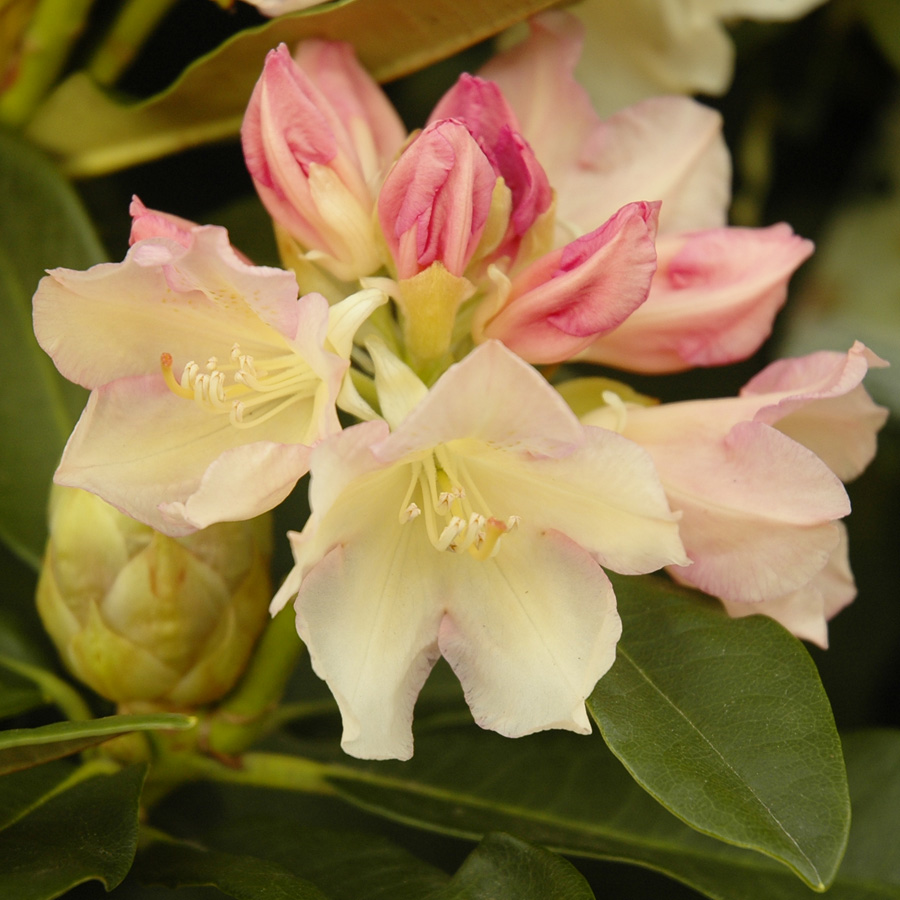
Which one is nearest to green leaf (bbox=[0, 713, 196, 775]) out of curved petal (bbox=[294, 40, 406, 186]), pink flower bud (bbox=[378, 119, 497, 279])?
pink flower bud (bbox=[378, 119, 497, 279])

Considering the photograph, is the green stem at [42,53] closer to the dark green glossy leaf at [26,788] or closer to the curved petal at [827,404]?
the dark green glossy leaf at [26,788]

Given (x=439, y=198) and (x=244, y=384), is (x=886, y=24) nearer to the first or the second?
(x=439, y=198)

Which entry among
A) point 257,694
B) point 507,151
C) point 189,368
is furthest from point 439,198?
point 257,694

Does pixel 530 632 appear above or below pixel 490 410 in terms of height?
below

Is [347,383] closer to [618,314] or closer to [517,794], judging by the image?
[618,314]

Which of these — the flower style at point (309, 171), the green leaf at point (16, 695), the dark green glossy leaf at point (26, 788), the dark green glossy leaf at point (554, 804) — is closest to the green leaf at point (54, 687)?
the green leaf at point (16, 695)

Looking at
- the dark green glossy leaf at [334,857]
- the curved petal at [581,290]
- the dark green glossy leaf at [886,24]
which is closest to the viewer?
the curved petal at [581,290]

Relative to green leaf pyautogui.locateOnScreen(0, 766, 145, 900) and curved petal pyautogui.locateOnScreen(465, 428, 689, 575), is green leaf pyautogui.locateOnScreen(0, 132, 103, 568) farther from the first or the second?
curved petal pyautogui.locateOnScreen(465, 428, 689, 575)
